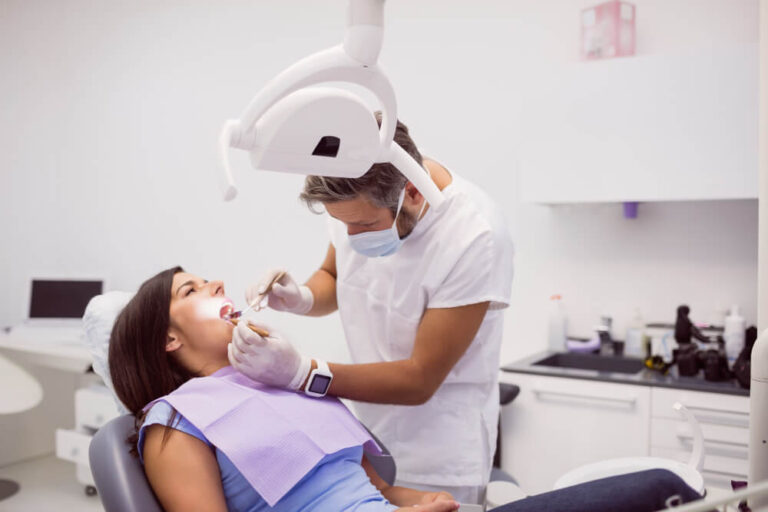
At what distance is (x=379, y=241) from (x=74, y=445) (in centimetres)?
240

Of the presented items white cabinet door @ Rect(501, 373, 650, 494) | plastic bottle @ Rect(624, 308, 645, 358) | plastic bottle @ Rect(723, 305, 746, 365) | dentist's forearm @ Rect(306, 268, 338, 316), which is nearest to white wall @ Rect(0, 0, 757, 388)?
plastic bottle @ Rect(624, 308, 645, 358)

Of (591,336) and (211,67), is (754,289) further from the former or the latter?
(211,67)

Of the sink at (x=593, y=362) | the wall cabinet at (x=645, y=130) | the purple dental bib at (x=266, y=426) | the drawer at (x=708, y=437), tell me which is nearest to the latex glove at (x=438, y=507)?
the purple dental bib at (x=266, y=426)

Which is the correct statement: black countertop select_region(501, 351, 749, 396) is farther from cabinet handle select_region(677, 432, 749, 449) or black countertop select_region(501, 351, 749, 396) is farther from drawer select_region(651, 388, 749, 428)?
cabinet handle select_region(677, 432, 749, 449)

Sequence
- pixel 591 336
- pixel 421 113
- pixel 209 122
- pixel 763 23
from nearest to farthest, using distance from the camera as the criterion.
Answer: pixel 763 23 → pixel 591 336 → pixel 421 113 → pixel 209 122

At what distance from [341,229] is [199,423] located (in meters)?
0.62

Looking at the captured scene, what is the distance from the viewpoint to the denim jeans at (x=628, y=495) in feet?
2.67

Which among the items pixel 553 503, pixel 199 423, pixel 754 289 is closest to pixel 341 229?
pixel 199 423

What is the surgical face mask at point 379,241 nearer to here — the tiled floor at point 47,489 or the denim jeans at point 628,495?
the denim jeans at point 628,495

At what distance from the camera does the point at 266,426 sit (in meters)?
1.35

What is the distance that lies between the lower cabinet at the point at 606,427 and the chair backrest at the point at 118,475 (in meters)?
1.64

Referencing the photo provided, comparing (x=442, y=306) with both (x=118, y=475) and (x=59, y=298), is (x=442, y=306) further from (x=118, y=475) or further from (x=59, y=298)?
(x=59, y=298)

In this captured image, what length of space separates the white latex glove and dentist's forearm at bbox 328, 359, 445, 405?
78 millimetres

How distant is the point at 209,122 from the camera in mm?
3717
